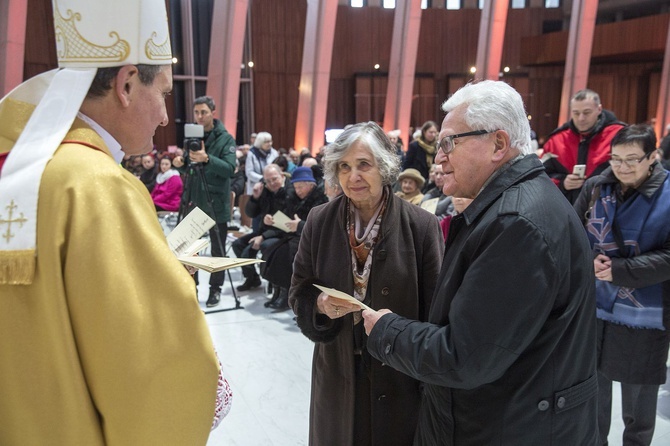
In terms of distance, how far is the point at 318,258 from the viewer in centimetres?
205

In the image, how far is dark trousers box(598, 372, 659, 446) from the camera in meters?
2.60

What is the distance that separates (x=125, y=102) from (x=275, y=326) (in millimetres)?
3752

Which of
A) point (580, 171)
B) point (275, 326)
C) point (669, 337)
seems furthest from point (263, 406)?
point (580, 171)

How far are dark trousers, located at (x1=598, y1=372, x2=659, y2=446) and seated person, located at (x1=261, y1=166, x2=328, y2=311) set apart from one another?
8.68 feet

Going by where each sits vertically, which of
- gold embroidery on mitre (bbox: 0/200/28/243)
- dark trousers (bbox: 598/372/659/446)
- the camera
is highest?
the camera

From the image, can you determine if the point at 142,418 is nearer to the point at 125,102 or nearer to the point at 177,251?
the point at 125,102

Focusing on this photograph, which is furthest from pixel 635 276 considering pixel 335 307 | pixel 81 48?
pixel 81 48

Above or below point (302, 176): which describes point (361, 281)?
below

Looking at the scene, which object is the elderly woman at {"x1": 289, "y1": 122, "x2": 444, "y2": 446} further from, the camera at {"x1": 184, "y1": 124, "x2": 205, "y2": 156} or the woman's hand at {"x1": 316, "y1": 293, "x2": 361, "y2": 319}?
the camera at {"x1": 184, "y1": 124, "x2": 205, "y2": 156}

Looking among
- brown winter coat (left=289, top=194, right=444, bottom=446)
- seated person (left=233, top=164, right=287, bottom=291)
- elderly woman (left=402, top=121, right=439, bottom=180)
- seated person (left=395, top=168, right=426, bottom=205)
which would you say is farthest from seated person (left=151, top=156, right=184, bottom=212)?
brown winter coat (left=289, top=194, right=444, bottom=446)

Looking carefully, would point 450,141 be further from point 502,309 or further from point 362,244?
point 362,244

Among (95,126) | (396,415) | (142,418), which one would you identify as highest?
(95,126)

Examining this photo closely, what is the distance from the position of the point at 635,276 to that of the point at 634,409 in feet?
2.28

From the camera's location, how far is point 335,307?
1832 mm
